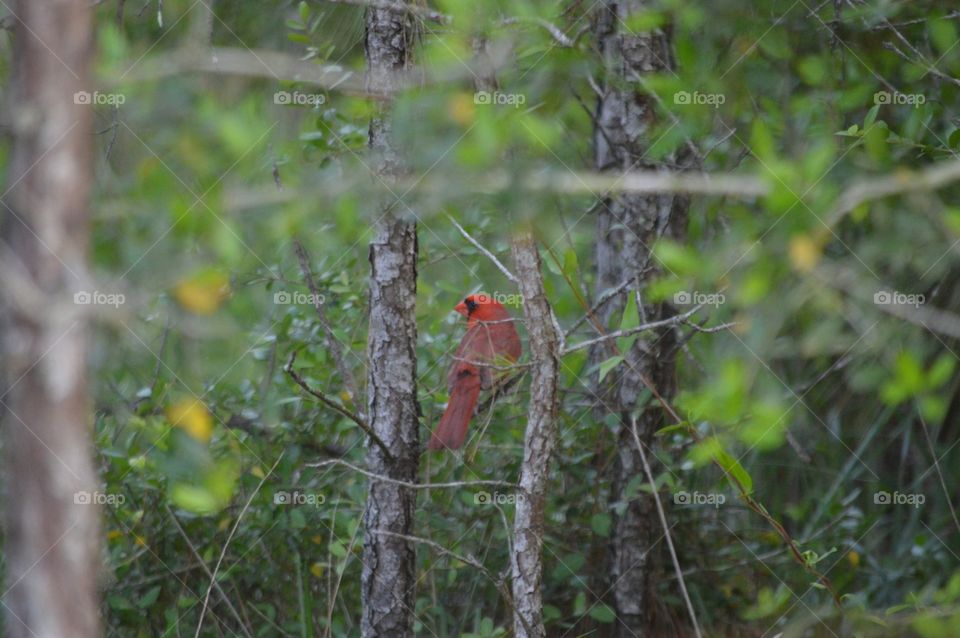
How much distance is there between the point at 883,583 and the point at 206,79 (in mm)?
2365

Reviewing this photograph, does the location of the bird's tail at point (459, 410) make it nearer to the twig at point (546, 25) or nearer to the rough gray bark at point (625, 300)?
the rough gray bark at point (625, 300)

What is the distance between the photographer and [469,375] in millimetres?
2734

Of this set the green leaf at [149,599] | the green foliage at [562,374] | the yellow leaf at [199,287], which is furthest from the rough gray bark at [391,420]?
the yellow leaf at [199,287]

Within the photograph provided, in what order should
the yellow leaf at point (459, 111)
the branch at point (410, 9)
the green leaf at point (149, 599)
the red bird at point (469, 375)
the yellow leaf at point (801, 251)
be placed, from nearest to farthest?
the yellow leaf at point (801, 251), the yellow leaf at point (459, 111), the branch at point (410, 9), the red bird at point (469, 375), the green leaf at point (149, 599)

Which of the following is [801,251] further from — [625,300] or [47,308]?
[625,300]

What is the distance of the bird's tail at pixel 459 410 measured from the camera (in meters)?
2.70

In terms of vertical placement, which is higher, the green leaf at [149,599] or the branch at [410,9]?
the branch at [410,9]

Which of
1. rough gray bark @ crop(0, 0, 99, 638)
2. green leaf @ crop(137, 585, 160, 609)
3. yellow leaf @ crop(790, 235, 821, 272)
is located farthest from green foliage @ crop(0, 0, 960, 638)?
rough gray bark @ crop(0, 0, 99, 638)

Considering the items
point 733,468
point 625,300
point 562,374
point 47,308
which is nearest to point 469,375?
point 562,374

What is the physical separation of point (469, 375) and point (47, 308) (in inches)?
72.0

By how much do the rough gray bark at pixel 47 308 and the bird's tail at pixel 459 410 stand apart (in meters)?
1.73

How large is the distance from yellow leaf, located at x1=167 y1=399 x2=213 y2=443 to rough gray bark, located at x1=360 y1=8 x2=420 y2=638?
0.41m

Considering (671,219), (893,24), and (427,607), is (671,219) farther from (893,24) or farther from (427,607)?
(427,607)

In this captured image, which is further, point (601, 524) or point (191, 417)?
point (601, 524)
